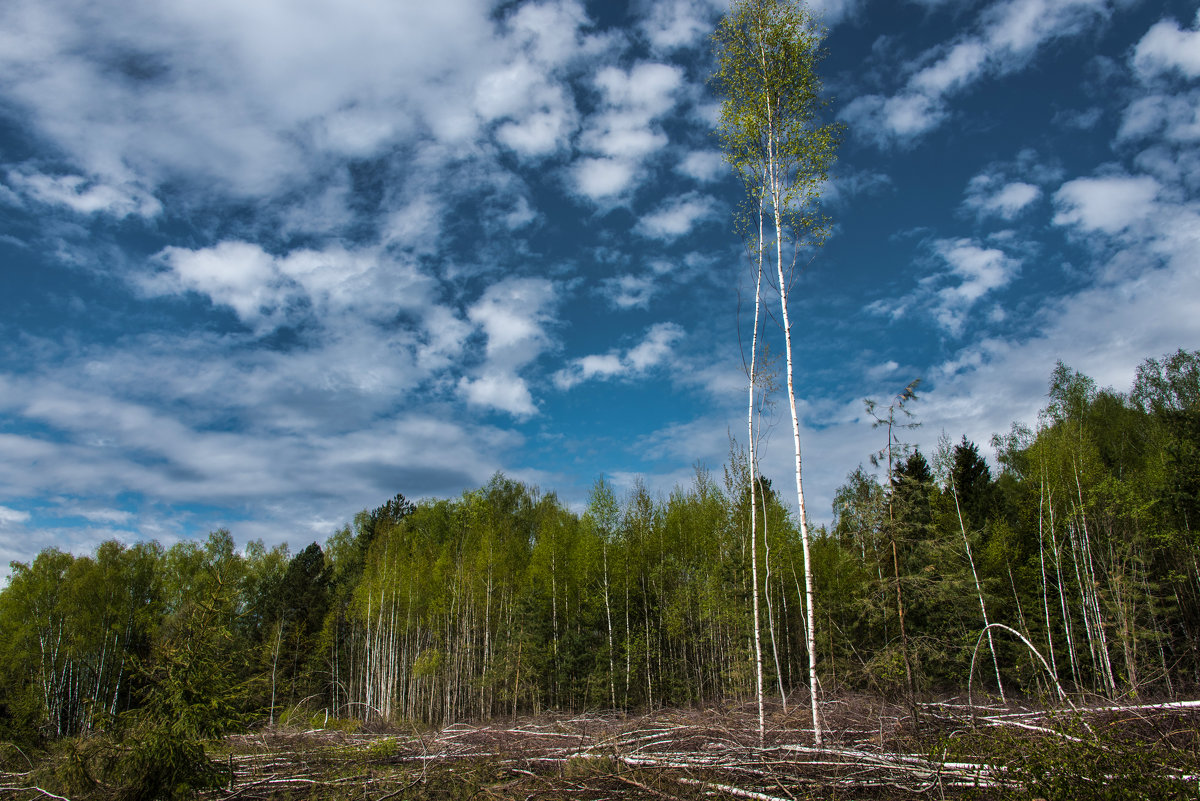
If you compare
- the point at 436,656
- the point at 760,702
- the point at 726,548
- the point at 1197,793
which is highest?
the point at 726,548

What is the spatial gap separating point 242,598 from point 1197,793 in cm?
4719

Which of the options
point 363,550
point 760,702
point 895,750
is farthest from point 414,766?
point 363,550

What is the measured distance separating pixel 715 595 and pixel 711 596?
0.17 metres

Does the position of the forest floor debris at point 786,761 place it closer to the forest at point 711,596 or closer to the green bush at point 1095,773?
the green bush at point 1095,773

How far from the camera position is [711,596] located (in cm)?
2372

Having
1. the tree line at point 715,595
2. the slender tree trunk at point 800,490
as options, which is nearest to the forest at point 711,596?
the tree line at point 715,595

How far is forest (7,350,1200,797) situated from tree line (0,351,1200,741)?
153 mm

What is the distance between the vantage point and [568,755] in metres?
8.72

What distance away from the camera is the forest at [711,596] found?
20094 millimetres

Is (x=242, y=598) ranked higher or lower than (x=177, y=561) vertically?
lower

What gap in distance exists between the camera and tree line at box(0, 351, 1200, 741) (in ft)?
66.9

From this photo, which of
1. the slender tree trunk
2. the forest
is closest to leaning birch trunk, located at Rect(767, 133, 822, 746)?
the slender tree trunk

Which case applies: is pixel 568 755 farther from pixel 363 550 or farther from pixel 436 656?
pixel 363 550

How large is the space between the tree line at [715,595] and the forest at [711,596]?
153 mm
